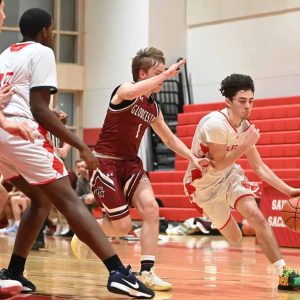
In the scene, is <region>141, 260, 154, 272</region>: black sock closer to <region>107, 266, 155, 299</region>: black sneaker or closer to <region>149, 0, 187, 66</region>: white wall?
<region>107, 266, 155, 299</region>: black sneaker

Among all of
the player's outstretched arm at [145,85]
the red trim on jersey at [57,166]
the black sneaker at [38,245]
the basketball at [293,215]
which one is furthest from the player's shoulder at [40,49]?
the black sneaker at [38,245]

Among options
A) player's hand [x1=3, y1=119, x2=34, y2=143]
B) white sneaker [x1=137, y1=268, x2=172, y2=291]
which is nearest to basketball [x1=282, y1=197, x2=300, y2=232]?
→ white sneaker [x1=137, y1=268, x2=172, y2=291]

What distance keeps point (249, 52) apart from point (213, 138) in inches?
507

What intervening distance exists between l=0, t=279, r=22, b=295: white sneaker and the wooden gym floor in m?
0.05

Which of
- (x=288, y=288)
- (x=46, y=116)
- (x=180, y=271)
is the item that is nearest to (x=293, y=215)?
(x=288, y=288)

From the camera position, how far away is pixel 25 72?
17.9 ft

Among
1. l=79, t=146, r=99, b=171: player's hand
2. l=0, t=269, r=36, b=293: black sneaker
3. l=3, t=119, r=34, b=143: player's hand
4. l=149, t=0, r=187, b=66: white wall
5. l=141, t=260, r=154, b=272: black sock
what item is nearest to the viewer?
l=3, t=119, r=34, b=143: player's hand

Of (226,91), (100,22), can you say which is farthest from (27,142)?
(100,22)

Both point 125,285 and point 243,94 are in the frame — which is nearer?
point 125,285

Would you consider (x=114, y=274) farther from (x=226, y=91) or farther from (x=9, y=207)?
(x=9, y=207)

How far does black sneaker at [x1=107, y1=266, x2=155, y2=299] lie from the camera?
5316 millimetres

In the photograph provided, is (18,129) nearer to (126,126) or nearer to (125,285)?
(125,285)

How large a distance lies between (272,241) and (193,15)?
1464 centimetres

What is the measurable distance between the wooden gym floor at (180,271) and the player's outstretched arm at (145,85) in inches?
56.1
